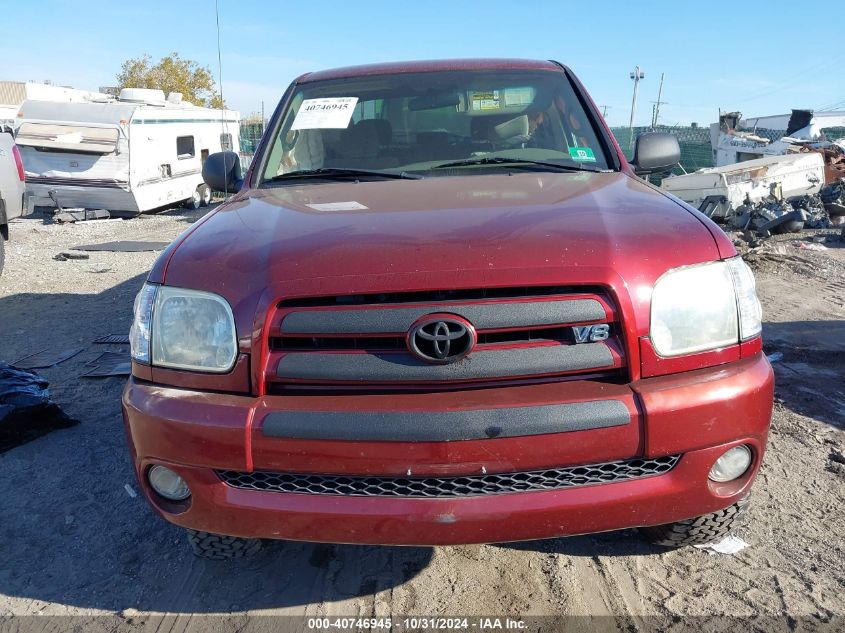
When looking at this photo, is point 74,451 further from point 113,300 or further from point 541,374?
point 113,300

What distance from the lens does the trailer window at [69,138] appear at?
43.0 ft

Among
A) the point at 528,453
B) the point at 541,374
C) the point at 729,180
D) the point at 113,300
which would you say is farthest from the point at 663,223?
the point at 729,180

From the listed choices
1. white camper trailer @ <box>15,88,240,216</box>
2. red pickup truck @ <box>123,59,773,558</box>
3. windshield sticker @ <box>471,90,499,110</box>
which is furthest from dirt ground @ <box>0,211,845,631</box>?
white camper trailer @ <box>15,88,240,216</box>

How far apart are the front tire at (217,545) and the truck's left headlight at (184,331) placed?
0.76m

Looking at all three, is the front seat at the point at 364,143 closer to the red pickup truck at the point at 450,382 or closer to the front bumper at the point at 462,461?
the red pickup truck at the point at 450,382

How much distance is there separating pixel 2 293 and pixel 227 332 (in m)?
7.02

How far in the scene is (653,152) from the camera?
3.34 m

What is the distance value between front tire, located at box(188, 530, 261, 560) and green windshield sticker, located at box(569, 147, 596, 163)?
2.26 meters

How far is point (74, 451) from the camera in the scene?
3.52 meters

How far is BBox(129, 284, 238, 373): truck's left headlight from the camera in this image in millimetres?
1949

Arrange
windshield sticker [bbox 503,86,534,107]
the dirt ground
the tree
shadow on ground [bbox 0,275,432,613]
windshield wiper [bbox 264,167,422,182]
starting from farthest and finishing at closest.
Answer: the tree → windshield sticker [bbox 503,86,534,107] → windshield wiper [bbox 264,167,422,182] → shadow on ground [bbox 0,275,432,613] → the dirt ground

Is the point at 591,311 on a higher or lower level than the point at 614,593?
higher

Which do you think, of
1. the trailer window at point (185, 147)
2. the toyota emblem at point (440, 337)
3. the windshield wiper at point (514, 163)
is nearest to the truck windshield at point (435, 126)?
the windshield wiper at point (514, 163)

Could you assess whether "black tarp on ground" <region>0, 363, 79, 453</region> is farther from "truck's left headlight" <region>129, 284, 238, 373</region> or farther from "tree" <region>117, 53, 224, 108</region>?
"tree" <region>117, 53, 224, 108</region>
